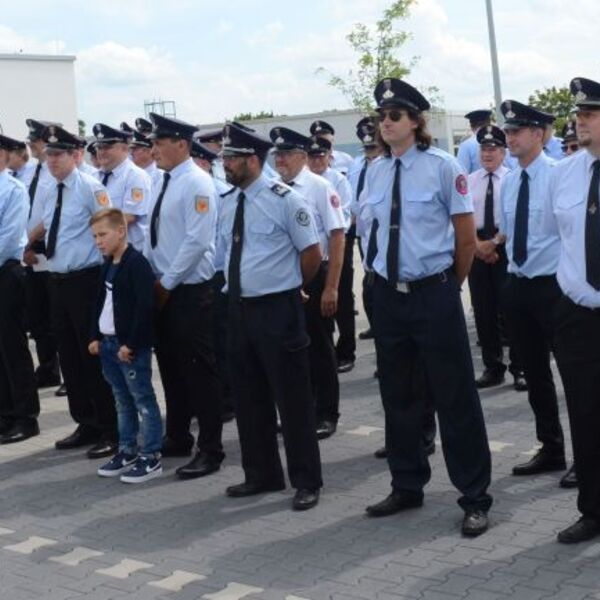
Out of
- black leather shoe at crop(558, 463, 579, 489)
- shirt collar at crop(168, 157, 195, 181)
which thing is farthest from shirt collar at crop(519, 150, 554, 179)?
shirt collar at crop(168, 157, 195, 181)

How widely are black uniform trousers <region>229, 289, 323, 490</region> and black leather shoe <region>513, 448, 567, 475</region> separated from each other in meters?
1.16

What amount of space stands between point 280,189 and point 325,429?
213 cm

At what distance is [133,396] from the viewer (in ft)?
22.9

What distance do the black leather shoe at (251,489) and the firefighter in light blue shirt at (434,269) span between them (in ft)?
4.18

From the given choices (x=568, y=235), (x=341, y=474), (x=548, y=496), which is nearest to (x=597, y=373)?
(x=568, y=235)

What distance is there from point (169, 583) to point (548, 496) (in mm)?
2093

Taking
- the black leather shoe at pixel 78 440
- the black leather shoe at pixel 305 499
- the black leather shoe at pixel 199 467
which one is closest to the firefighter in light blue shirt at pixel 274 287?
the black leather shoe at pixel 305 499

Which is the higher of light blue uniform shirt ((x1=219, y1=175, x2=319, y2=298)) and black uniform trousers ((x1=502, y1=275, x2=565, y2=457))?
light blue uniform shirt ((x1=219, y1=175, x2=319, y2=298))

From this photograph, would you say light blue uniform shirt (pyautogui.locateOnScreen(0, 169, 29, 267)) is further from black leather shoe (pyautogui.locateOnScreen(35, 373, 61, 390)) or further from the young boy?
black leather shoe (pyautogui.locateOnScreen(35, 373, 61, 390))

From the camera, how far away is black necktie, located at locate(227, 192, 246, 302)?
6137 mm

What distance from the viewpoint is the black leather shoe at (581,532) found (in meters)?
5.13

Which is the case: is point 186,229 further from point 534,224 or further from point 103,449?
point 534,224

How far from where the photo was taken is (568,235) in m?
5.15

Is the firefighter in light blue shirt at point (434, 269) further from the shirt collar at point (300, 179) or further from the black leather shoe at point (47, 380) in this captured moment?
the black leather shoe at point (47, 380)
